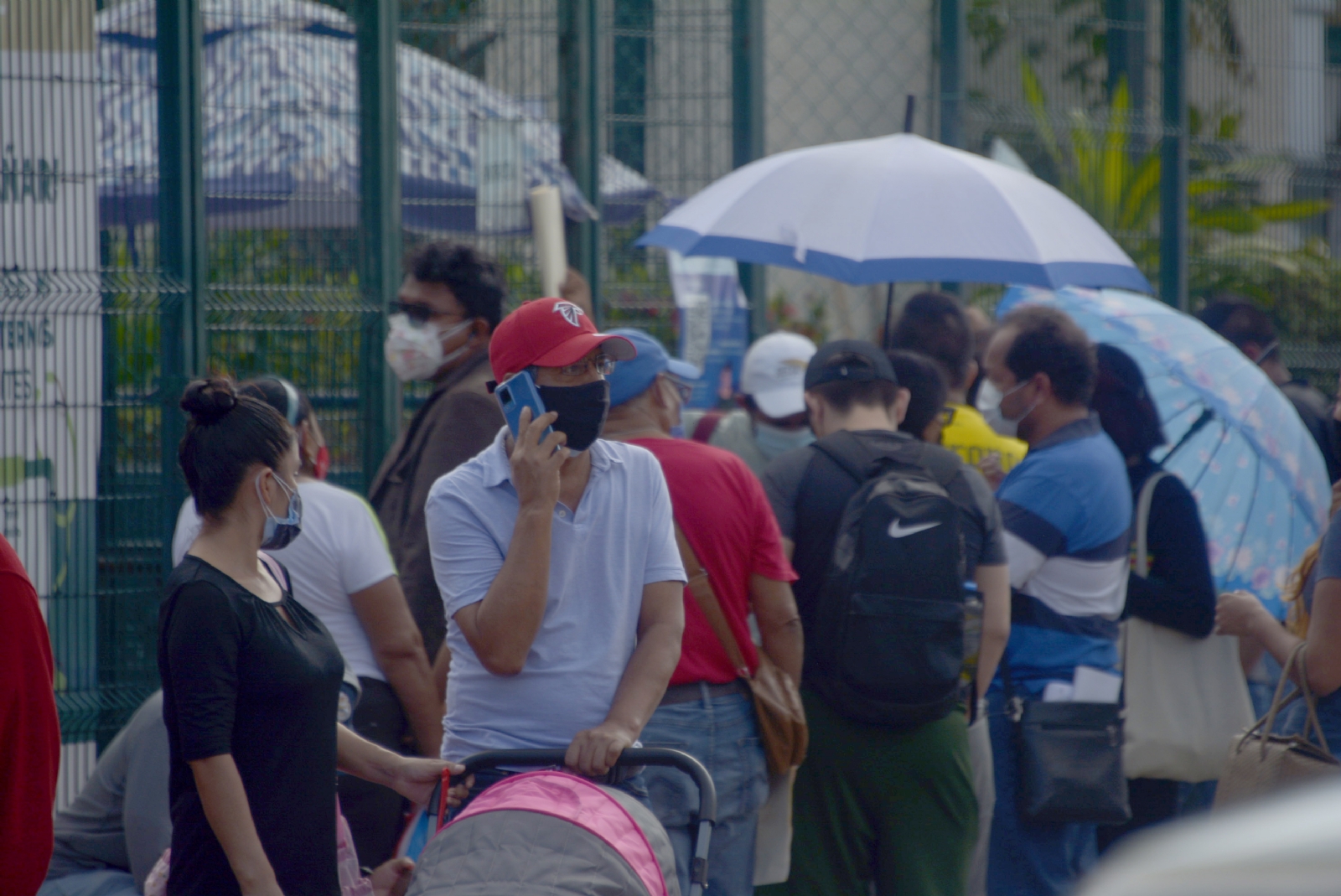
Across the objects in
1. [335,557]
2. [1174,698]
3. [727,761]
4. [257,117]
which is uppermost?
[257,117]

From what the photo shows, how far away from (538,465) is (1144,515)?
2463mm

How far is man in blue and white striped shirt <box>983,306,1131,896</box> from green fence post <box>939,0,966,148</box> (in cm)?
256

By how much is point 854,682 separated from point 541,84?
10.8 ft

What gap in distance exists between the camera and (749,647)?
3539 millimetres

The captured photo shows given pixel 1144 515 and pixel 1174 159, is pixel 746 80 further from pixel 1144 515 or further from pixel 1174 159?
pixel 1144 515

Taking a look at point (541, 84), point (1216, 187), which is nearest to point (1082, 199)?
point (1216, 187)

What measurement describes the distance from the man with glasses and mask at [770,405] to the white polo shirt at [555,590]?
106 inches

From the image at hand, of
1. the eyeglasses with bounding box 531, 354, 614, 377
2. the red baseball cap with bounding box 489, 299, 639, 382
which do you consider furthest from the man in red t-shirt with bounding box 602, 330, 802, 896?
the red baseball cap with bounding box 489, 299, 639, 382

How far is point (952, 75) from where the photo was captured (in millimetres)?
6730

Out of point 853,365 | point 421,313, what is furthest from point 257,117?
point 853,365

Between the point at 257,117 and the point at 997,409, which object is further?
the point at 997,409

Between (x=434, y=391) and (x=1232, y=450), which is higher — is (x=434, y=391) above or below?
above

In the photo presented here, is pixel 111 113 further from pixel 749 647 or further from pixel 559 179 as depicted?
pixel 749 647

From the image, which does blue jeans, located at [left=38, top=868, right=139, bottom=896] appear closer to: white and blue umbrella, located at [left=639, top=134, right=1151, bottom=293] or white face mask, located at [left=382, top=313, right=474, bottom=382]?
white face mask, located at [left=382, top=313, right=474, bottom=382]
